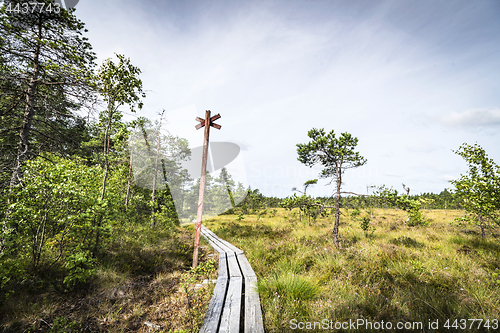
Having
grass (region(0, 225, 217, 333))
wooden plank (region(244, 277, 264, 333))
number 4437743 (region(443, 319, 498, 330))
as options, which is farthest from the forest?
number 4437743 (region(443, 319, 498, 330))

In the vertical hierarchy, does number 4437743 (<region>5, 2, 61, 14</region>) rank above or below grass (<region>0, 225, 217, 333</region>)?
above

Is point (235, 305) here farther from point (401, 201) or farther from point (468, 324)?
point (401, 201)

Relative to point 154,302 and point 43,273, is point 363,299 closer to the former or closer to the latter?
point 154,302

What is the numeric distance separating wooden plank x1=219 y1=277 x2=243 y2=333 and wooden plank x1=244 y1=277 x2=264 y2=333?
17 centimetres

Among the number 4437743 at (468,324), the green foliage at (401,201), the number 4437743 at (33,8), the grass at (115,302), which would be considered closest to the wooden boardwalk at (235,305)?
the grass at (115,302)

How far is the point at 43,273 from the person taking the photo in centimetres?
509

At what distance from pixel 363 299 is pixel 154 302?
540 cm

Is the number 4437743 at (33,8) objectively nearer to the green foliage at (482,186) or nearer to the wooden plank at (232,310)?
the wooden plank at (232,310)

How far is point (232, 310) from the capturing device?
3.69m

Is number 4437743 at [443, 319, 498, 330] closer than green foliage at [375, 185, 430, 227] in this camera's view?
Yes

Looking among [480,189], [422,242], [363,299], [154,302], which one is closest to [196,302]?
[154,302]

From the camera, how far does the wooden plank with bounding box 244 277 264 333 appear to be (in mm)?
3162

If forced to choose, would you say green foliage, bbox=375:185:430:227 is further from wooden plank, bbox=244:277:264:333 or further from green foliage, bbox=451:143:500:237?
wooden plank, bbox=244:277:264:333

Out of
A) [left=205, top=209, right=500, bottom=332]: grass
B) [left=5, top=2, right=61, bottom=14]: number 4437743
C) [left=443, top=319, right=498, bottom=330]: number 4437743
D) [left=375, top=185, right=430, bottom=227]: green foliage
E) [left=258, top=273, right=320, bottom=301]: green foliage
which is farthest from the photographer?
[left=375, top=185, right=430, bottom=227]: green foliage
